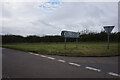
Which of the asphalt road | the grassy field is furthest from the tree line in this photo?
the asphalt road

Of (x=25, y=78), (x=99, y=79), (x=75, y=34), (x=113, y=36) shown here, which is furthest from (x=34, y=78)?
(x=113, y=36)

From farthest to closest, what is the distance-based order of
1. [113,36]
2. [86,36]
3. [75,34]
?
[86,36] → [113,36] → [75,34]

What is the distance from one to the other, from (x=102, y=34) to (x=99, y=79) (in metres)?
29.7

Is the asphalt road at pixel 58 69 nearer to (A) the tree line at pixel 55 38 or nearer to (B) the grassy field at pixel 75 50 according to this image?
(B) the grassy field at pixel 75 50

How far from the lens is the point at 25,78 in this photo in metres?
3.59

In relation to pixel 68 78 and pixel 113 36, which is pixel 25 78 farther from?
pixel 113 36

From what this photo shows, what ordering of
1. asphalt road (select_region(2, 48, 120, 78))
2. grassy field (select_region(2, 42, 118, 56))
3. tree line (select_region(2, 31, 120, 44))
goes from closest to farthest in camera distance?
asphalt road (select_region(2, 48, 120, 78)) → grassy field (select_region(2, 42, 118, 56)) → tree line (select_region(2, 31, 120, 44))

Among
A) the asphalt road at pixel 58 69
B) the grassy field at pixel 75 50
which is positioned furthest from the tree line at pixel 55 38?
the asphalt road at pixel 58 69

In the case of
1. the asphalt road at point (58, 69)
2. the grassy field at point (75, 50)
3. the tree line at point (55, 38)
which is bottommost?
the asphalt road at point (58, 69)

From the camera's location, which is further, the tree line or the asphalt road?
the tree line

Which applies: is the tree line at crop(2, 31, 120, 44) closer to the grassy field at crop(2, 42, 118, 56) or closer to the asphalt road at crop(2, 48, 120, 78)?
the grassy field at crop(2, 42, 118, 56)

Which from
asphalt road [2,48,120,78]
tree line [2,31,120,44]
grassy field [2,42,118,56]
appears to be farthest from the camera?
tree line [2,31,120,44]

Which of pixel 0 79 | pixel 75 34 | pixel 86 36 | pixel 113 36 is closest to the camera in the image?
pixel 0 79

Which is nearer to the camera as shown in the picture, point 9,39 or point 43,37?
point 9,39
